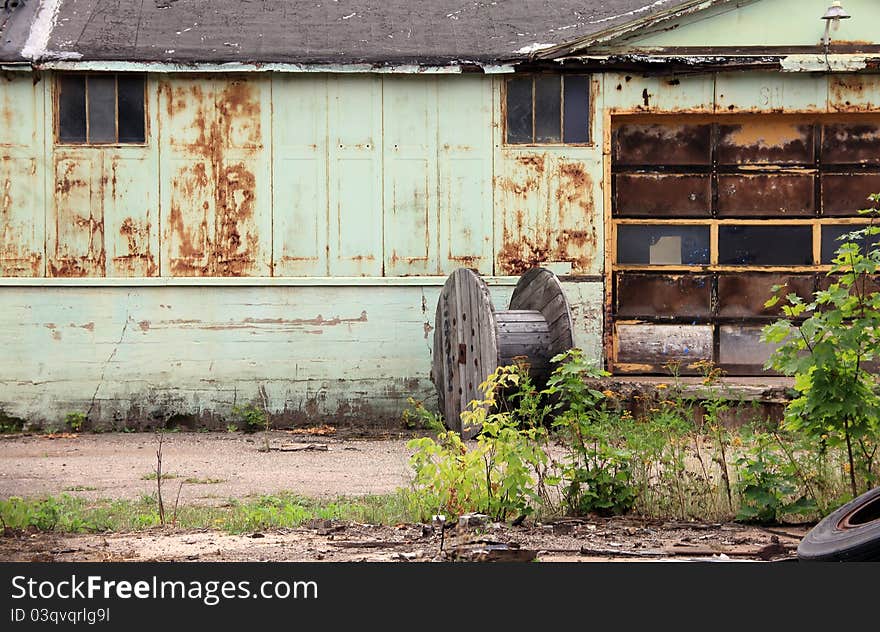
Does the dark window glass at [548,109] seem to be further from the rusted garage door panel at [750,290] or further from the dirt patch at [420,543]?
the dirt patch at [420,543]

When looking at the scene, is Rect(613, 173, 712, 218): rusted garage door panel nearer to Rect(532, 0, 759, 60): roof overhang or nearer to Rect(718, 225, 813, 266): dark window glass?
Rect(718, 225, 813, 266): dark window glass

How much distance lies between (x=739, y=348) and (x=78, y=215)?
6.82m

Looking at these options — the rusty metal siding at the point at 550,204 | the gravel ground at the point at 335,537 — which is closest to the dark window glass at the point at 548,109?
the rusty metal siding at the point at 550,204

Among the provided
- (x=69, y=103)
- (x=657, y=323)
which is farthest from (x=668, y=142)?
(x=69, y=103)

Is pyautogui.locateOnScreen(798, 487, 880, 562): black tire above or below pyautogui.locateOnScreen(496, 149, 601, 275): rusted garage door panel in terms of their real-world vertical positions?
below

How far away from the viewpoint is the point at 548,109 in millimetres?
12734

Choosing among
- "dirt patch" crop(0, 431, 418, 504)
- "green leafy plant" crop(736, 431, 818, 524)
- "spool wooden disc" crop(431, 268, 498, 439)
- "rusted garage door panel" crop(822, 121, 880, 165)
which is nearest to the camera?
"green leafy plant" crop(736, 431, 818, 524)

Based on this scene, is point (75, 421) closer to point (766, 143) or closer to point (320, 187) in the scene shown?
point (320, 187)

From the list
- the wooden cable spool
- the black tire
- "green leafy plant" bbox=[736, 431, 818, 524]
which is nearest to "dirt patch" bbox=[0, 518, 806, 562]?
"green leafy plant" bbox=[736, 431, 818, 524]

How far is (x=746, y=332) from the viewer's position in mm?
12898

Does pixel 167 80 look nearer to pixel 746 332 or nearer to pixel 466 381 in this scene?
pixel 466 381

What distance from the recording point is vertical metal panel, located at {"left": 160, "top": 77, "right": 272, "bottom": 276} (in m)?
12.6

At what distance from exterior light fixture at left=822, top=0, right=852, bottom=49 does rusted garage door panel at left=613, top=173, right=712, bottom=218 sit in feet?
5.88

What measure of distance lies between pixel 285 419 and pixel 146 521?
5479mm
